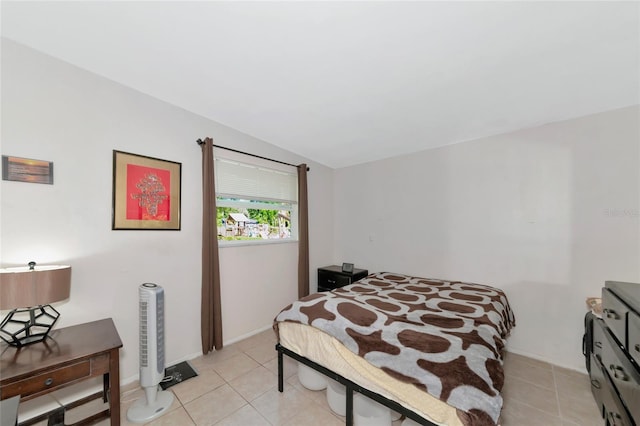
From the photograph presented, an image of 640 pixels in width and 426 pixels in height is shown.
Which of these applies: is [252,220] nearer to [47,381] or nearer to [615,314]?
[47,381]

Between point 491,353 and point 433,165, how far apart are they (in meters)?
2.35

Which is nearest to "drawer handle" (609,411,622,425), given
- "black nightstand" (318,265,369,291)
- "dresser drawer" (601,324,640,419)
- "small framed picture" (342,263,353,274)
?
"dresser drawer" (601,324,640,419)

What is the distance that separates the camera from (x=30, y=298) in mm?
1379

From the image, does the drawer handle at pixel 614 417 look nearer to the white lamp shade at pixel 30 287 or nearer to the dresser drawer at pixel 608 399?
the dresser drawer at pixel 608 399

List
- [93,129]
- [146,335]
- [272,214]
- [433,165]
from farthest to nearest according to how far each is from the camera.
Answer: [272,214] → [433,165] → [93,129] → [146,335]

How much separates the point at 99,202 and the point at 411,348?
8.37 feet

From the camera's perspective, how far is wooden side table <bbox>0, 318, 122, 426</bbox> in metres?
1.24

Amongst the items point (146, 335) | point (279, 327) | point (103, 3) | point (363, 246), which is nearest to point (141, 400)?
point (146, 335)

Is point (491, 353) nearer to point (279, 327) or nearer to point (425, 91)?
point (279, 327)

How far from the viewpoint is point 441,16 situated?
4.35 feet

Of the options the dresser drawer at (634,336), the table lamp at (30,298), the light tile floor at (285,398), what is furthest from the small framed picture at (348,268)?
the table lamp at (30,298)

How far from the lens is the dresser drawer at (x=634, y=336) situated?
1046mm

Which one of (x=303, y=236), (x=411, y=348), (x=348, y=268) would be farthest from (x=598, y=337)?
(x=303, y=236)

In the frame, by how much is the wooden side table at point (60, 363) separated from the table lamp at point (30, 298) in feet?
0.28
